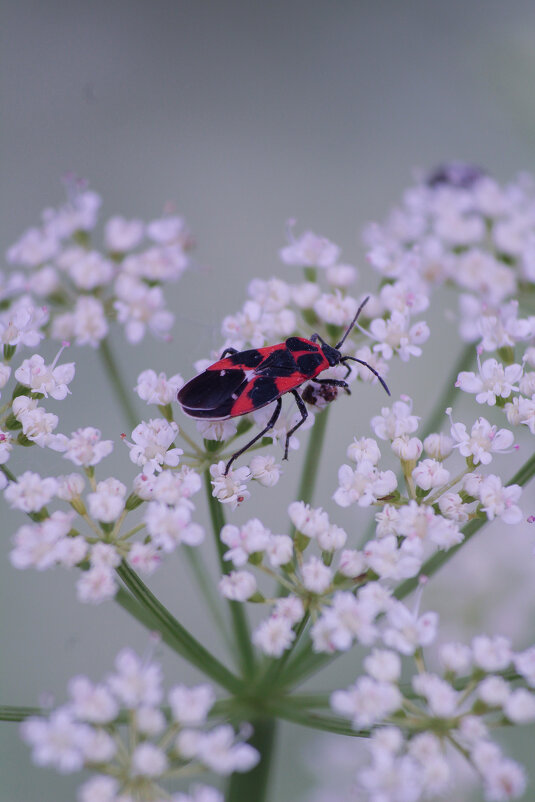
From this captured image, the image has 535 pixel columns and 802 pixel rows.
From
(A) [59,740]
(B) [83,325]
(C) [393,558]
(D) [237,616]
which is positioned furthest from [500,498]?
(B) [83,325]

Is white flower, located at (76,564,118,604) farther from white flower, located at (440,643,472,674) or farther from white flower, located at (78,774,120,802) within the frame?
white flower, located at (440,643,472,674)

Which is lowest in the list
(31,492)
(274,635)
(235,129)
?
(274,635)

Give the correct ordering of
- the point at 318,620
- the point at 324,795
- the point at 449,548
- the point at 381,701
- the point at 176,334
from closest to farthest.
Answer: the point at 381,701
the point at 318,620
the point at 449,548
the point at 324,795
the point at 176,334

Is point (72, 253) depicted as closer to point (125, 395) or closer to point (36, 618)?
point (125, 395)

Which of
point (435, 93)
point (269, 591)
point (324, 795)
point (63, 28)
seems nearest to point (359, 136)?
point (435, 93)

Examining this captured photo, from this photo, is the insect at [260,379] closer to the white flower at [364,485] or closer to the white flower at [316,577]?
the white flower at [364,485]

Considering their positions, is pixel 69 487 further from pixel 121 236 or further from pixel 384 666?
pixel 121 236

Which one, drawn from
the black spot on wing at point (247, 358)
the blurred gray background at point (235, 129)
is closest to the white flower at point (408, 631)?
the black spot on wing at point (247, 358)
